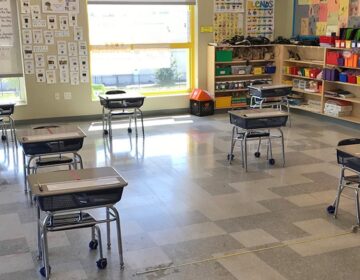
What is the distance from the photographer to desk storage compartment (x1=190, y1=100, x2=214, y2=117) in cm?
961

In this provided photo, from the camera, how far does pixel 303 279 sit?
11.2 feet

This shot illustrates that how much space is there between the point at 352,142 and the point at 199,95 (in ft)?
17.0

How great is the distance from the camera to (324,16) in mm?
9289

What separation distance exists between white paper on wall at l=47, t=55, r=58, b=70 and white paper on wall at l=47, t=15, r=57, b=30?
0.53m

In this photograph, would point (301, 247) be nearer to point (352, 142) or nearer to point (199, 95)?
point (352, 142)

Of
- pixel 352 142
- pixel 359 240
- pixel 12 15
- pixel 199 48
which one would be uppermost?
pixel 12 15

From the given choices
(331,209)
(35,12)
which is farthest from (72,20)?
(331,209)

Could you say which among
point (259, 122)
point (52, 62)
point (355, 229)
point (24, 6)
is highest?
point (24, 6)

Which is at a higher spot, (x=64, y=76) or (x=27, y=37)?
(x=27, y=37)

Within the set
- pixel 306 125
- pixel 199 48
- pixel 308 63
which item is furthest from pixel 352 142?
pixel 199 48

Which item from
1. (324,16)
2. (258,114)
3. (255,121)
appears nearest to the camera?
(255,121)

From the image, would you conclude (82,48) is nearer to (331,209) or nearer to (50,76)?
(50,76)

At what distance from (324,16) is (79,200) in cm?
765

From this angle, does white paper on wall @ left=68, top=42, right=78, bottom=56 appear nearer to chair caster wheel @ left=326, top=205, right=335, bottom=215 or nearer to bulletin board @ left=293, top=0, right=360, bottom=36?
bulletin board @ left=293, top=0, right=360, bottom=36
